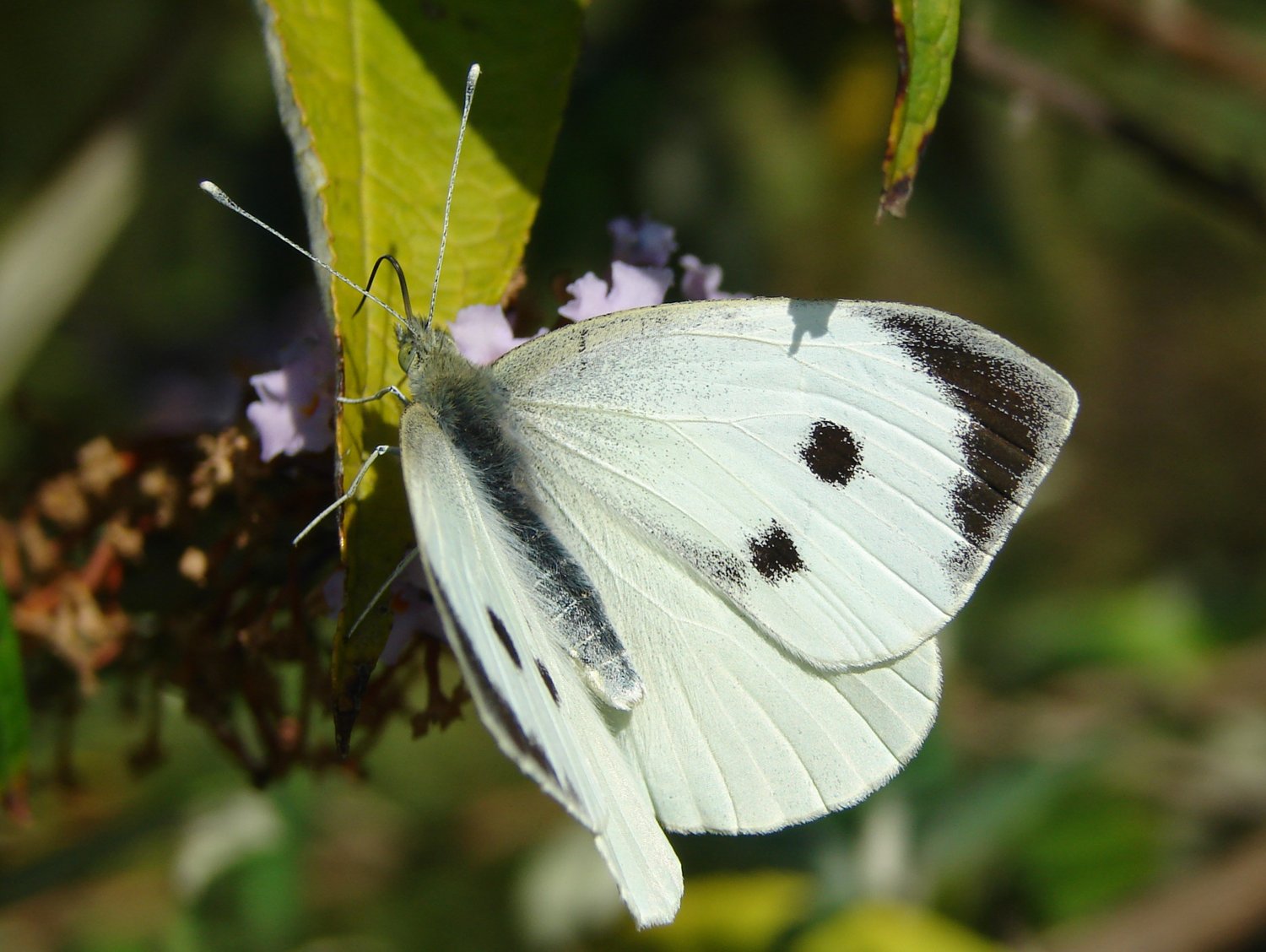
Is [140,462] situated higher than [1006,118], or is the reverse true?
[1006,118]

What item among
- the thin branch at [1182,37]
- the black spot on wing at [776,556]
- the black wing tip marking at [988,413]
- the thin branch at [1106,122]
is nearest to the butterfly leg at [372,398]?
the black spot on wing at [776,556]

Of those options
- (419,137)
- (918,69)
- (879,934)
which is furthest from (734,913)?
(918,69)

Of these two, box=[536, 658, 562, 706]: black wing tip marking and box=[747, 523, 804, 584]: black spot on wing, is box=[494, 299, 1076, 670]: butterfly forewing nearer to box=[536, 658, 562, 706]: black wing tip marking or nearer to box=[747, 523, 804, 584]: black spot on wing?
box=[747, 523, 804, 584]: black spot on wing

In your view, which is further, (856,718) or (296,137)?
(856,718)

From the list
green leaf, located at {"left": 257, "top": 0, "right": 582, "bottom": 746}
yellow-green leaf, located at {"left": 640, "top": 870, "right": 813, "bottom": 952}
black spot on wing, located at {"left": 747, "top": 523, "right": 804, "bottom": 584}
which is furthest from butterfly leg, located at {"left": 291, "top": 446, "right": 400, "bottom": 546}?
yellow-green leaf, located at {"left": 640, "top": 870, "right": 813, "bottom": 952}

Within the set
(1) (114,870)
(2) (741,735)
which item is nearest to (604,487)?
(2) (741,735)

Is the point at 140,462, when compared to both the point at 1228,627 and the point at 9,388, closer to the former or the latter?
the point at 9,388
